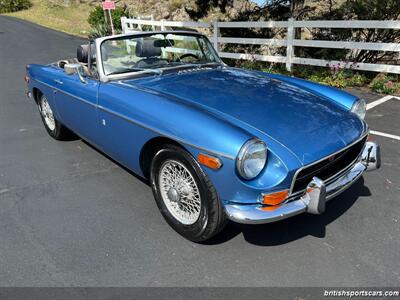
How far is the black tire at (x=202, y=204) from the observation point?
2768mm

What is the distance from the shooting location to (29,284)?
8.84 ft

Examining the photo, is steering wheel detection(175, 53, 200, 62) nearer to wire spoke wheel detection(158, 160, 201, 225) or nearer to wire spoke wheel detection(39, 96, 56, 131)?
wire spoke wheel detection(158, 160, 201, 225)

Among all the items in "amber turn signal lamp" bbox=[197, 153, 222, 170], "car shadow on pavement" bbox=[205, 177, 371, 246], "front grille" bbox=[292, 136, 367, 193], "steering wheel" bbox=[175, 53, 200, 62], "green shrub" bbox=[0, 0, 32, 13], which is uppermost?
"green shrub" bbox=[0, 0, 32, 13]

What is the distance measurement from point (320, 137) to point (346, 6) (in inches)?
329

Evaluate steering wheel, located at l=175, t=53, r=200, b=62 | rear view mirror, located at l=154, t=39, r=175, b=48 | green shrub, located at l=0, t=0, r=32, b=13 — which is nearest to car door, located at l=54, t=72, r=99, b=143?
rear view mirror, located at l=154, t=39, r=175, b=48

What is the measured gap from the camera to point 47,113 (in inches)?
218

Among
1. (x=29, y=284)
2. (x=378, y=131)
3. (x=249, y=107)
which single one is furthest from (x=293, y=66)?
(x=29, y=284)

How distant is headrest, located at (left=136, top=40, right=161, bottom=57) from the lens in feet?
13.3

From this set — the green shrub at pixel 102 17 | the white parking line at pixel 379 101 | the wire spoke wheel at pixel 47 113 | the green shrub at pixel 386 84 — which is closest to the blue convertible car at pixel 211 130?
the wire spoke wheel at pixel 47 113

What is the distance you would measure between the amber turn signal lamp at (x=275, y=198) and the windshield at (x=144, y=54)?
6.45 feet

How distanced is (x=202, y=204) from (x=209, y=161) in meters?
0.38

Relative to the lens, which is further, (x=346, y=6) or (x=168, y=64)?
(x=346, y=6)

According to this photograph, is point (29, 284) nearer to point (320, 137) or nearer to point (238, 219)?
point (238, 219)

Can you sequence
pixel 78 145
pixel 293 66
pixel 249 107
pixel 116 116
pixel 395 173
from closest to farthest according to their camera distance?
pixel 249 107 < pixel 116 116 < pixel 395 173 < pixel 78 145 < pixel 293 66
